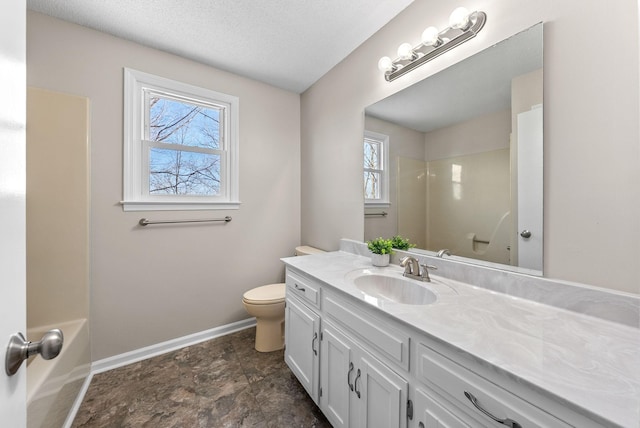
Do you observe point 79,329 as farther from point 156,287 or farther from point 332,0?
point 332,0

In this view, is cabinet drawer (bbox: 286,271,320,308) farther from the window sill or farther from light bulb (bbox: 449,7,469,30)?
light bulb (bbox: 449,7,469,30)

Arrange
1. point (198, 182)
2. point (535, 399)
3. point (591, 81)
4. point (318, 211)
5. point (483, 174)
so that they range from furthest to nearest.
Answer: point (318, 211) → point (198, 182) → point (483, 174) → point (591, 81) → point (535, 399)

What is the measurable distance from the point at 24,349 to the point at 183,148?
76.4 inches

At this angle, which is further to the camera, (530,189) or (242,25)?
(242,25)

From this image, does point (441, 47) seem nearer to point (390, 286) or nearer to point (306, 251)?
point (390, 286)

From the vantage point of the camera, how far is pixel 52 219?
1.52 metres

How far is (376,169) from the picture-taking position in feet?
5.89

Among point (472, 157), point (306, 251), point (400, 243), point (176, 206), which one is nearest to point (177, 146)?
point (176, 206)

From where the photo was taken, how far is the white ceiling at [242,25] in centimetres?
153

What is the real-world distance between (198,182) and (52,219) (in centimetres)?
95

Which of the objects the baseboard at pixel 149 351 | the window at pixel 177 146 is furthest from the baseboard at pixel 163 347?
the window at pixel 177 146

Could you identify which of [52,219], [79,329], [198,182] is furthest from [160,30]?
[79,329]

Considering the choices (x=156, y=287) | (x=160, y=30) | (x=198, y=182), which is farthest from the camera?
(x=198, y=182)

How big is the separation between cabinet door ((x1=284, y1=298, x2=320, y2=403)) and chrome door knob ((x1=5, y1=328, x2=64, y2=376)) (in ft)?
3.42
